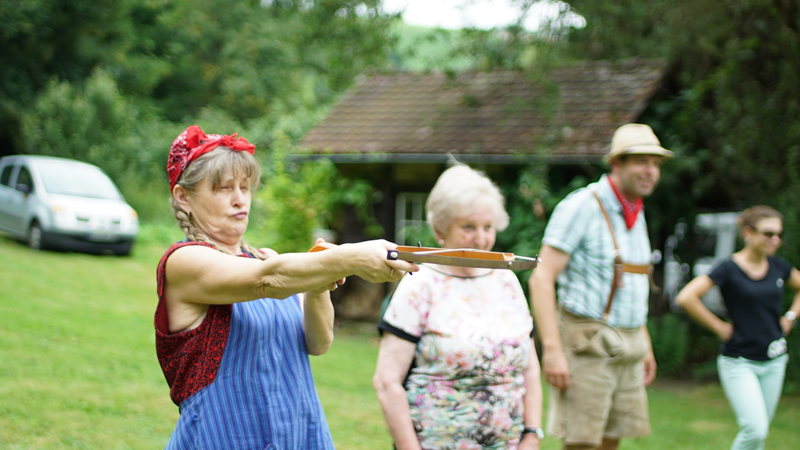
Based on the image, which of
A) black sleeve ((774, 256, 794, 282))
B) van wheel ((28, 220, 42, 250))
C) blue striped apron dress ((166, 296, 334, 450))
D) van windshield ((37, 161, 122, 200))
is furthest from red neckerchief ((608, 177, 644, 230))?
van wheel ((28, 220, 42, 250))

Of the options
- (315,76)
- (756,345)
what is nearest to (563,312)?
(756,345)

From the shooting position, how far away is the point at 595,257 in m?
3.41

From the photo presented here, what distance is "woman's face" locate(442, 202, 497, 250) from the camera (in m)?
2.59

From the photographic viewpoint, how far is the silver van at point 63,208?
12781mm

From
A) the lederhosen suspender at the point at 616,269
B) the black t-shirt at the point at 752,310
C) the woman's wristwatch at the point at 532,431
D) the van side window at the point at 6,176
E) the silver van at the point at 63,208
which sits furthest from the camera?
the van side window at the point at 6,176

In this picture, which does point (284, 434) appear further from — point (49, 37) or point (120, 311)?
point (49, 37)

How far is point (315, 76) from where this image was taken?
106 feet

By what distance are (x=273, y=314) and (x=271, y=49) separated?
1097 inches

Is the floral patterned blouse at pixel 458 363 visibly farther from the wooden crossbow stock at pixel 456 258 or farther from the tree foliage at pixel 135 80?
the tree foliage at pixel 135 80

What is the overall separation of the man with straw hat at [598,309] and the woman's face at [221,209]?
1.80 metres

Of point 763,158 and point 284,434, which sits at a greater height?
point 763,158

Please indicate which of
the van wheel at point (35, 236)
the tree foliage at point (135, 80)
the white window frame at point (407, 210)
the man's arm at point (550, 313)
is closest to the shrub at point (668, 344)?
the white window frame at point (407, 210)

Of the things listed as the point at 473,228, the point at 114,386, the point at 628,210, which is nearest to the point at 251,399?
the point at 473,228

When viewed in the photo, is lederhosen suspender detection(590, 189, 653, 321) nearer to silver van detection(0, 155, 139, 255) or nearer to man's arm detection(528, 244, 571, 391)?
man's arm detection(528, 244, 571, 391)
